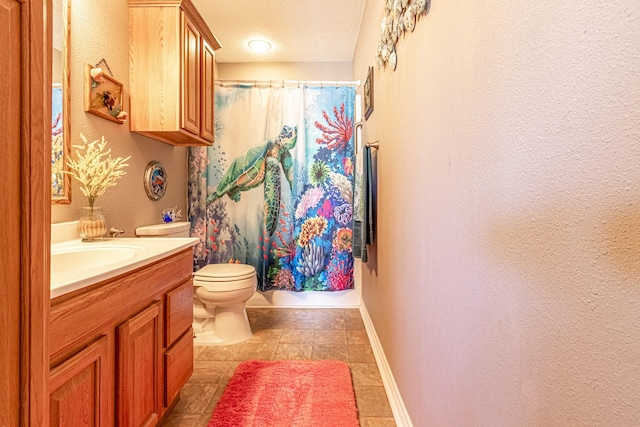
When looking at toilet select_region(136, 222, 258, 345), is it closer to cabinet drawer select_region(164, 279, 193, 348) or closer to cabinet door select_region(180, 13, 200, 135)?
cabinet drawer select_region(164, 279, 193, 348)

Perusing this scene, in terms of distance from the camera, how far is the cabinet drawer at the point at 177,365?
127 cm

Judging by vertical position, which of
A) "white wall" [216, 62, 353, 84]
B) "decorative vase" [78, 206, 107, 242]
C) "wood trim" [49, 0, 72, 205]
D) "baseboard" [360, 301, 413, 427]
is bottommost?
"baseboard" [360, 301, 413, 427]

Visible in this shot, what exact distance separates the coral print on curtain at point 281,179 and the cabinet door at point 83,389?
5.77 ft

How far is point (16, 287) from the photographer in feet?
1.55

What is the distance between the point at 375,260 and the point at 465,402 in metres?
1.23

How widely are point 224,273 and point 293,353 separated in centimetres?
68

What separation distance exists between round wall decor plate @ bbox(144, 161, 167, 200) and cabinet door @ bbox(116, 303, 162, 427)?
1.09 metres

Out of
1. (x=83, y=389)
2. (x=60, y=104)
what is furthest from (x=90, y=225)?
(x=83, y=389)

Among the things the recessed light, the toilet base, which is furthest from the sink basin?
the recessed light

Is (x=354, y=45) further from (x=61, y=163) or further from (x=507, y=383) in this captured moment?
(x=507, y=383)

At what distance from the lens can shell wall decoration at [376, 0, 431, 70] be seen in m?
1.06

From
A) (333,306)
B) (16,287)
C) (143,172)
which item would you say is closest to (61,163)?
(143,172)

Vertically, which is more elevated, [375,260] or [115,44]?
[115,44]

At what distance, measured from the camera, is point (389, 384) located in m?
1.54
